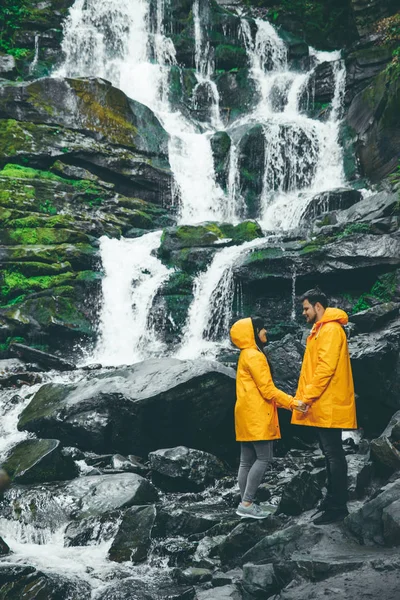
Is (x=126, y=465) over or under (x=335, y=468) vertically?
under

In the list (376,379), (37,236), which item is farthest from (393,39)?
(376,379)

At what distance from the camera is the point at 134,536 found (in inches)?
270

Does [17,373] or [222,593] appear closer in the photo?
[222,593]

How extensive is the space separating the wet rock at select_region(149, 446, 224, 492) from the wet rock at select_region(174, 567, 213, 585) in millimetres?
2501

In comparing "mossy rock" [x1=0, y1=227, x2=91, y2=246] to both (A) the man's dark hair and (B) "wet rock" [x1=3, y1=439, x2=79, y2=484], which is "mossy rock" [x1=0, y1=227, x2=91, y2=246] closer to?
(B) "wet rock" [x1=3, y1=439, x2=79, y2=484]

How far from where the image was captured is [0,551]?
693 centimetres

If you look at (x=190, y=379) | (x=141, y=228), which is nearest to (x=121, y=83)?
(x=141, y=228)

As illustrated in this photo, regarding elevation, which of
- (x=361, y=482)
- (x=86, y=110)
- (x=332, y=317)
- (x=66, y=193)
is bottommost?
(x=361, y=482)

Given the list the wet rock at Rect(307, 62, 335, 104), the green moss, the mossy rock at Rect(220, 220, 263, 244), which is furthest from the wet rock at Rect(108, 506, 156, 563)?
the wet rock at Rect(307, 62, 335, 104)

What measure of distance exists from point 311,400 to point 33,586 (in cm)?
316

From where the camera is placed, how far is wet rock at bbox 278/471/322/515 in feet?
21.2

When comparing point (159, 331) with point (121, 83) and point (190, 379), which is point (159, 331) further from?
point (121, 83)

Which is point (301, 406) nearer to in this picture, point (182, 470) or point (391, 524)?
point (391, 524)

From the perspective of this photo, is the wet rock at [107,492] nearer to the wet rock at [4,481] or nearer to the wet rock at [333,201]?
the wet rock at [4,481]
